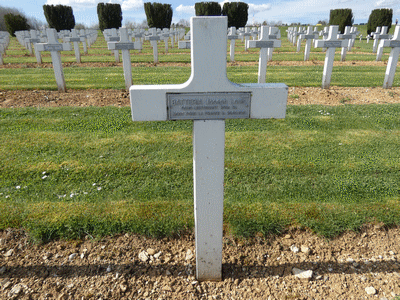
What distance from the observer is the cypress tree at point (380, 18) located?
94.6 ft

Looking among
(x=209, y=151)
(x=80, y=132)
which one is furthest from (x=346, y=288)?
(x=80, y=132)

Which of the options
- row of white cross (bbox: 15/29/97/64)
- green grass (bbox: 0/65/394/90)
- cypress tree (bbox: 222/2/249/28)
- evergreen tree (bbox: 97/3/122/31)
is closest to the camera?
green grass (bbox: 0/65/394/90)

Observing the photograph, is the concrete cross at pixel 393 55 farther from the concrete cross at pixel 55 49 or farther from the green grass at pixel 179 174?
the concrete cross at pixel 55 49

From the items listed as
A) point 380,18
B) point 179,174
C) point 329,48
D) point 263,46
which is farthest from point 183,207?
point 380,18

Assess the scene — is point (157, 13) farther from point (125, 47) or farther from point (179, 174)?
point (179, 174)

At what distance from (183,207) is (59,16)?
3680cm

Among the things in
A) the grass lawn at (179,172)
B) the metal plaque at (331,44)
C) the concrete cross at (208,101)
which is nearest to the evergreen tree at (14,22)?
the grass lawn at (179,172)

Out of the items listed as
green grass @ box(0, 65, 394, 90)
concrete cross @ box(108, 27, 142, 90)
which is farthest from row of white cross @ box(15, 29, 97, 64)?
concrete cross @ box(108, 27, 142, 90)

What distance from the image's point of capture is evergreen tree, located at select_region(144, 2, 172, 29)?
32.5m

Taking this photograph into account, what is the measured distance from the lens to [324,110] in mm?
6641

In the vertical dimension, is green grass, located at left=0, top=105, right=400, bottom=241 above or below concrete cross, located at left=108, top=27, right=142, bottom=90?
below

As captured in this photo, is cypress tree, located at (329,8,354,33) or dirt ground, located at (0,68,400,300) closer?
dirt ground, located at (0,68,400,300)

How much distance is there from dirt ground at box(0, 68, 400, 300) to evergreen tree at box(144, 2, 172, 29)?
34203 millimetres

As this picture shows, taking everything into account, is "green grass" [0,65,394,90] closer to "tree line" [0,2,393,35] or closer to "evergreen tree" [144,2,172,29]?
"tree line" [0,2,393,35]
